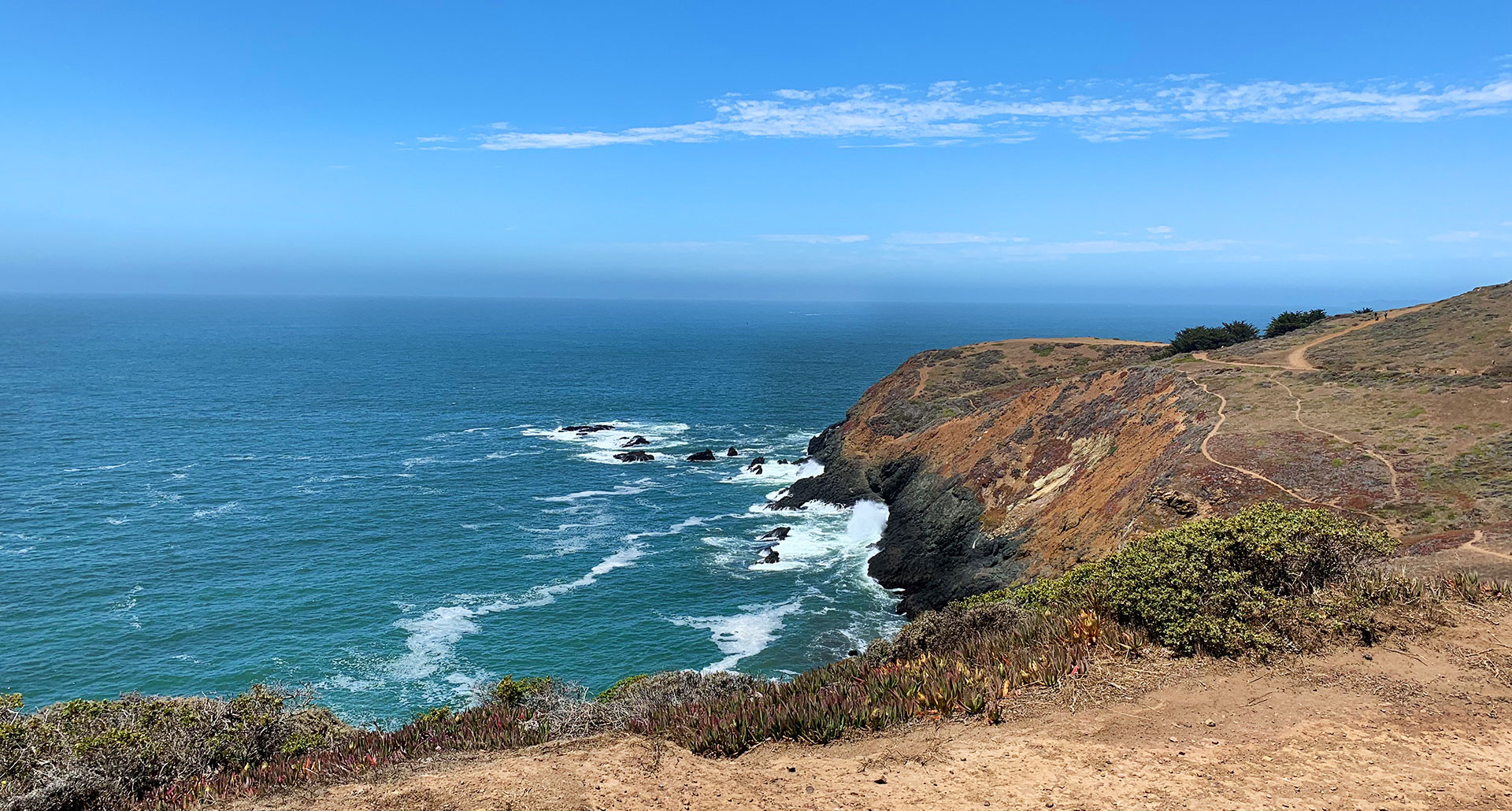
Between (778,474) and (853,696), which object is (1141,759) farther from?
(778,474)

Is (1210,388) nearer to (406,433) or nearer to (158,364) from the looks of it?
(406,433)

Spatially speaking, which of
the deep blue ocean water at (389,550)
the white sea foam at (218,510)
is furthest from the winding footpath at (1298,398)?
the white sea foam at (218,510)

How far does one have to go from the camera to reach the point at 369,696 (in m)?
31.0

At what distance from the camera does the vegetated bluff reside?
29.9 metres

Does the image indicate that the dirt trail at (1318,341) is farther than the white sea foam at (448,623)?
Yes

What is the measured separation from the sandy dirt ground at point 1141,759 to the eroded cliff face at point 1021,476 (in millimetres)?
18697

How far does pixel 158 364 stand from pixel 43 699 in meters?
123

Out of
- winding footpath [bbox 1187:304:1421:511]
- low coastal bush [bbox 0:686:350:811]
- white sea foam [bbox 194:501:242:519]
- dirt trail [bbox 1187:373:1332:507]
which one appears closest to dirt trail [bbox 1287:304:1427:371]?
winding footpath [bbox 1187:304:1421:511]

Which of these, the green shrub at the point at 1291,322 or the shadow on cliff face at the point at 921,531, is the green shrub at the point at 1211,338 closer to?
the green shrub at the point at 1291,322

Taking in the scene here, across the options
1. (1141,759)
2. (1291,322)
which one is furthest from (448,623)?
(1291,322)

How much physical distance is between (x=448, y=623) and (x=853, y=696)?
30.0m

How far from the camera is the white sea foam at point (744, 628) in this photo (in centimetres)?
3551

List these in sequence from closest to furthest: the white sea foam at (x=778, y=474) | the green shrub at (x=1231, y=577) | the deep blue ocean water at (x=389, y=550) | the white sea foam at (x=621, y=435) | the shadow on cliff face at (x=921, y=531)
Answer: the green shrub at (x=1231, y=577) < the deep blue ocean water at (x=389, y=550) < the shadow on cliff face at (x=921, y=531) < the white sea foam at (x=778, y=474) < the white sea foam at (x=621, y=435)

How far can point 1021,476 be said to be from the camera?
46.9 meters
